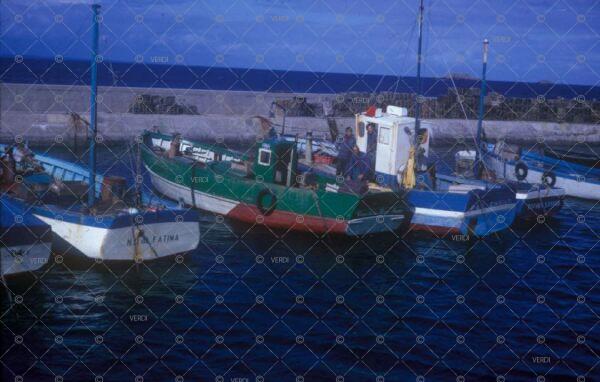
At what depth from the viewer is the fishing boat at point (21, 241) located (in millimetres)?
10562

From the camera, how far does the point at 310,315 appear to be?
35.9 feet

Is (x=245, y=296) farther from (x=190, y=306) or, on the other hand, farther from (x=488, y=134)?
(x=488, y=134)

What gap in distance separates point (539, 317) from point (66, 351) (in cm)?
755

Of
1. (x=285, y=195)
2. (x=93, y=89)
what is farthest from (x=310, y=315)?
(x=93, y=89)

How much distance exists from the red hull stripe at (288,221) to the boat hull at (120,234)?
329cm

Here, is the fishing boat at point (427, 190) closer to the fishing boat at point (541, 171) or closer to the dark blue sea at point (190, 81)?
the fishing boat at point (541, 171)

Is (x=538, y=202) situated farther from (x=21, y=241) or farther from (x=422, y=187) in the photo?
(x=21, y=241)

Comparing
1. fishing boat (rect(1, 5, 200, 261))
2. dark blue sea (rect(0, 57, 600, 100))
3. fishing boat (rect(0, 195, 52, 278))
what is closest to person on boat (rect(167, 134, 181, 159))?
fishing boat (rect(1, 5, 200, 261))

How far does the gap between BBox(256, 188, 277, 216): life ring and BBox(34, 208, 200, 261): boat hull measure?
3180mm

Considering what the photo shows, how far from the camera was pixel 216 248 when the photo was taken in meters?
14.1

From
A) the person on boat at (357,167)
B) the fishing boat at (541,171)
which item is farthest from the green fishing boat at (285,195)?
the fishing boat at (541,171)

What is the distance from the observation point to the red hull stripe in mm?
14836

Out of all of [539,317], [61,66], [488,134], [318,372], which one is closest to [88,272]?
[318,372]

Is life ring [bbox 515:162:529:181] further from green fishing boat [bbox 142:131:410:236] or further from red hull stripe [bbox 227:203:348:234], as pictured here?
red hull stripe [bbox 227:203:348:234]
